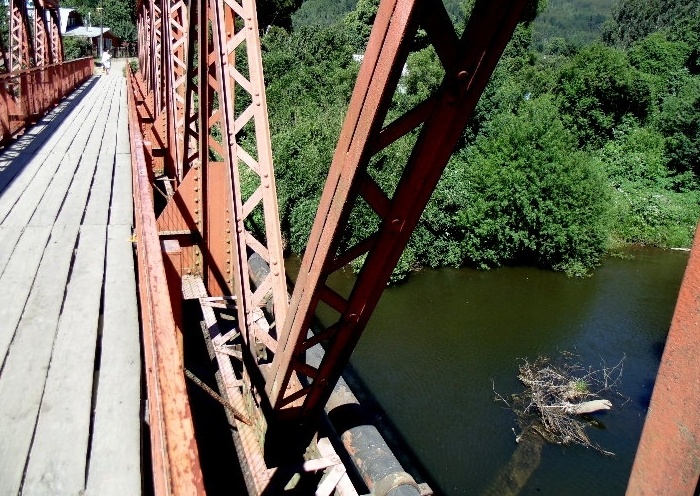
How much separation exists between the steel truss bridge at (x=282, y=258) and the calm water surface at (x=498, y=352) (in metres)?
5.12

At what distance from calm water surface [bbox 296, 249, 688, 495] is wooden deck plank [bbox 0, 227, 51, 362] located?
7628mm

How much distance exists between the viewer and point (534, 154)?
17.7 meters

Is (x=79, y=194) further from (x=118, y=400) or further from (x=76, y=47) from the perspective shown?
(x=76, y=47)

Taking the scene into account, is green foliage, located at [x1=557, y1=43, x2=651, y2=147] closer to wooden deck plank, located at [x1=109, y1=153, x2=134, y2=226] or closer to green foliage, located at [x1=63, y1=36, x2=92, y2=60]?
wooden deck plank, located at [x1=109, y1=153, x2=134, y2=226]

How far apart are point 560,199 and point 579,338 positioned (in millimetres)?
5246

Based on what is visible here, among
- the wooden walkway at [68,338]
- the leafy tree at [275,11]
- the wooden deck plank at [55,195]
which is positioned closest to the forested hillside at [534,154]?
the leafy tree at [275,11]

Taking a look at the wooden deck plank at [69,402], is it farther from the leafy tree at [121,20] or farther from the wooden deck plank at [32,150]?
the leafy tree at [121,20]

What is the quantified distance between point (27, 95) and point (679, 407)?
472 inches

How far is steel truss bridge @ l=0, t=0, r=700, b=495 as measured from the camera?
1.17 meters

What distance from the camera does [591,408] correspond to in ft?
36.0

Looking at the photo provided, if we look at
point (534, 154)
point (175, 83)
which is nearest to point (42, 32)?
point (175, 83)

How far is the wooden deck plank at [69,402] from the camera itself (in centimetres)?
228

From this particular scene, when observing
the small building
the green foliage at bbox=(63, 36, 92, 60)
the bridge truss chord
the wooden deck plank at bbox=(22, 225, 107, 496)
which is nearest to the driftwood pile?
the bridge truss chord

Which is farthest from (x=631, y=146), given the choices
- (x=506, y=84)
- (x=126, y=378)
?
(x=126, y=378)
